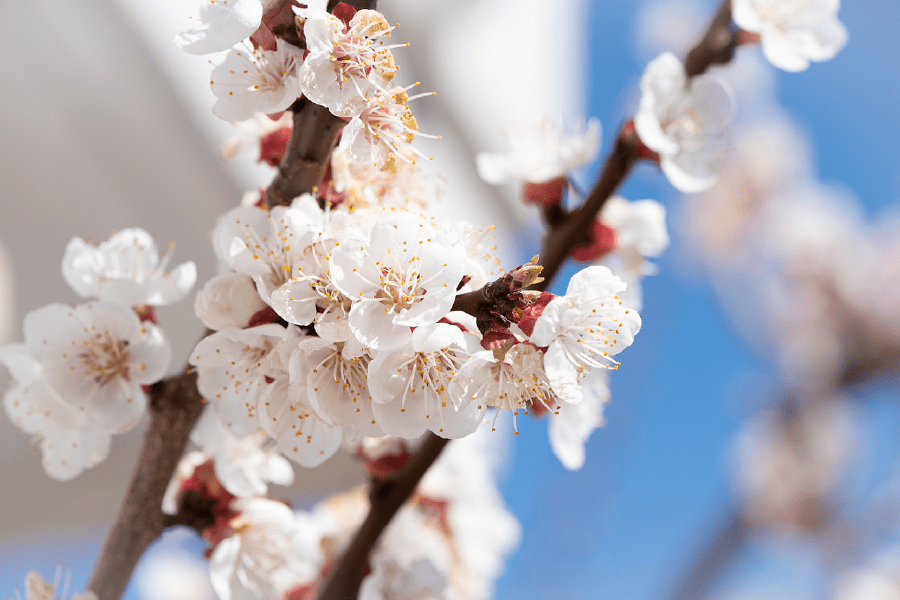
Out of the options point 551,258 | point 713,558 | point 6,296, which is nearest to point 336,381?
point 551,258

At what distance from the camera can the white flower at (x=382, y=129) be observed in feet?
1.14

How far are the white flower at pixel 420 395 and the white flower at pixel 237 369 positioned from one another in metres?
0.06

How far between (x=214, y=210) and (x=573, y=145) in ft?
5.31

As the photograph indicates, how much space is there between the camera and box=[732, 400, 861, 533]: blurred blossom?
1777 millimetres

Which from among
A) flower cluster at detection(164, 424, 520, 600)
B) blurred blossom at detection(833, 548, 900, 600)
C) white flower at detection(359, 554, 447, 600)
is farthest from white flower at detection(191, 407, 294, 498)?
blurred blossom at detection(833, 548, 900, 600)

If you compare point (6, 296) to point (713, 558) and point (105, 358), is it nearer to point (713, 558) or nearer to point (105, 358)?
point (105, 358)

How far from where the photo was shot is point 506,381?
0.33 m

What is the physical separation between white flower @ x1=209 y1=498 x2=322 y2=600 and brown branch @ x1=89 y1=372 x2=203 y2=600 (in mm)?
57

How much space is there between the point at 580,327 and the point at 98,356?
315 millimetres

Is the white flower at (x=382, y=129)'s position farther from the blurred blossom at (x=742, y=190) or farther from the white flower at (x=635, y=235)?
the blurred blossom at (x=742, y=190)

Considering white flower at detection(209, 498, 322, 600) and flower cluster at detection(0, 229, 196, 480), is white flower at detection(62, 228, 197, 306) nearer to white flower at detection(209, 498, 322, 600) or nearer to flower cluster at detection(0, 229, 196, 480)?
flower cluster at detection(0, 229, 196, 480)

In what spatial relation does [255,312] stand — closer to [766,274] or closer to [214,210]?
[214,210]

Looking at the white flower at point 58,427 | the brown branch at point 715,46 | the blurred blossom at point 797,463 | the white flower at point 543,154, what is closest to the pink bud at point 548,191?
the white flower at point 543,154

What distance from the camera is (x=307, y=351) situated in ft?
1.10
